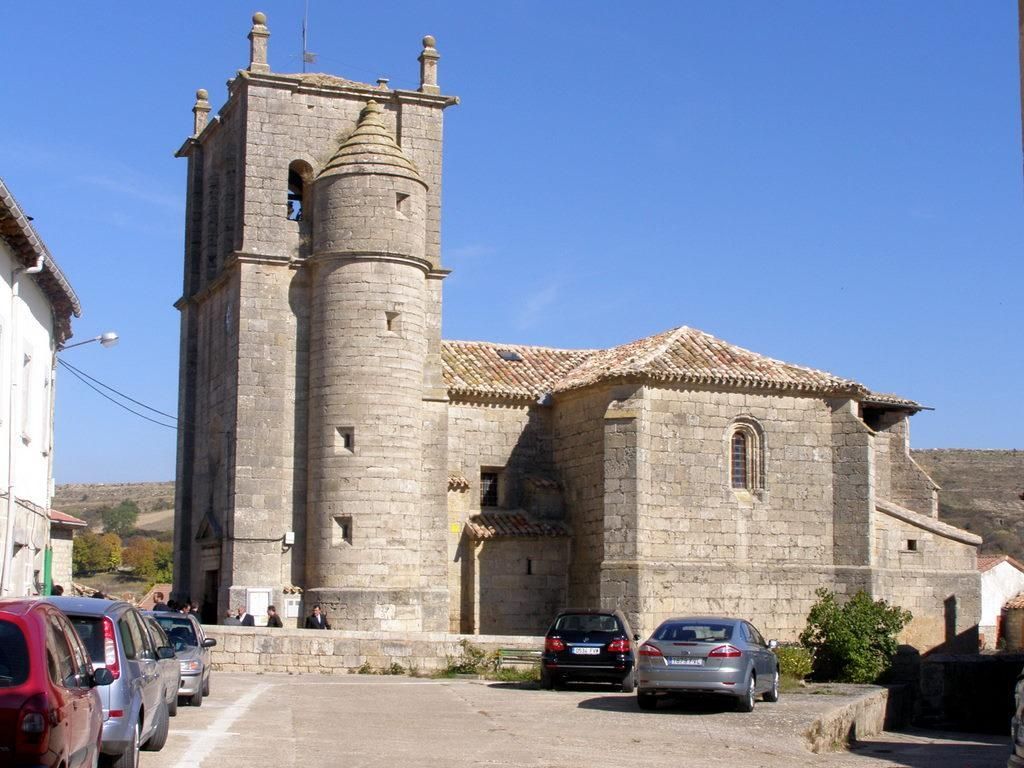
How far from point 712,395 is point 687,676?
14.7m

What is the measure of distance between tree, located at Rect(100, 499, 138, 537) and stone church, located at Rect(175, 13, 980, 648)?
67.1m

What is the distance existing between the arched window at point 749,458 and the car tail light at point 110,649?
76.0 ft

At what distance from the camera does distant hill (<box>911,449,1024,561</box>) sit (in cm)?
7675

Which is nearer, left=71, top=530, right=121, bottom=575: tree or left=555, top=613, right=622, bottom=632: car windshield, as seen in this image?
left=555, top=613, right=622, bottom=632: car windshield

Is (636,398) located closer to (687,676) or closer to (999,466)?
(687,676)

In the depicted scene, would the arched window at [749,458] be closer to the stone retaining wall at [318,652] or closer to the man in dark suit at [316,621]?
the stone retaining wall at [318,652]

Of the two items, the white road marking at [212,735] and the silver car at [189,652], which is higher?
the silver car at [189,652]

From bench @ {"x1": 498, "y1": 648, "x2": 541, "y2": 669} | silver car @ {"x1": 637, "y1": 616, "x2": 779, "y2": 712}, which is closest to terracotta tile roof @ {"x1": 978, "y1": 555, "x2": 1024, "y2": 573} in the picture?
bench @ {"x1": 498, "y1": 648, "x2": 541, "y2": 669}

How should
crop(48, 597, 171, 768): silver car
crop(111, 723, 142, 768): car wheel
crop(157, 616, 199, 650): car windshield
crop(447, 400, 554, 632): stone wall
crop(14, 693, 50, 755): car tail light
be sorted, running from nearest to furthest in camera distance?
1. crop(14, 693, 50, 755): car tail light
2. crop(48, 597, 171, 768): silver car
3. crop(111, 723, 142, 768): car wheel
4. crop(157, 616, 199, 650): car windshield
5. crop(447, 400, 554, 632): stone wall

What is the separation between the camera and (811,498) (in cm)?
3366

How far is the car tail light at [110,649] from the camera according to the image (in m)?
11.6

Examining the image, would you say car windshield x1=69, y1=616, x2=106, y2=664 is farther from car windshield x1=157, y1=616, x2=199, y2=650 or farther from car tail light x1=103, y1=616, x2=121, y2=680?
car windshield x1=157, y1=616, x2=199, y2=650

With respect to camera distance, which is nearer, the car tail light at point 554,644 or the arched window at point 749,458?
the car tail light at point 554,644

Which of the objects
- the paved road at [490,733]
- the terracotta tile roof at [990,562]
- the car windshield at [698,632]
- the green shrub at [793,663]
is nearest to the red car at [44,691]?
the paved road at [490,733]
